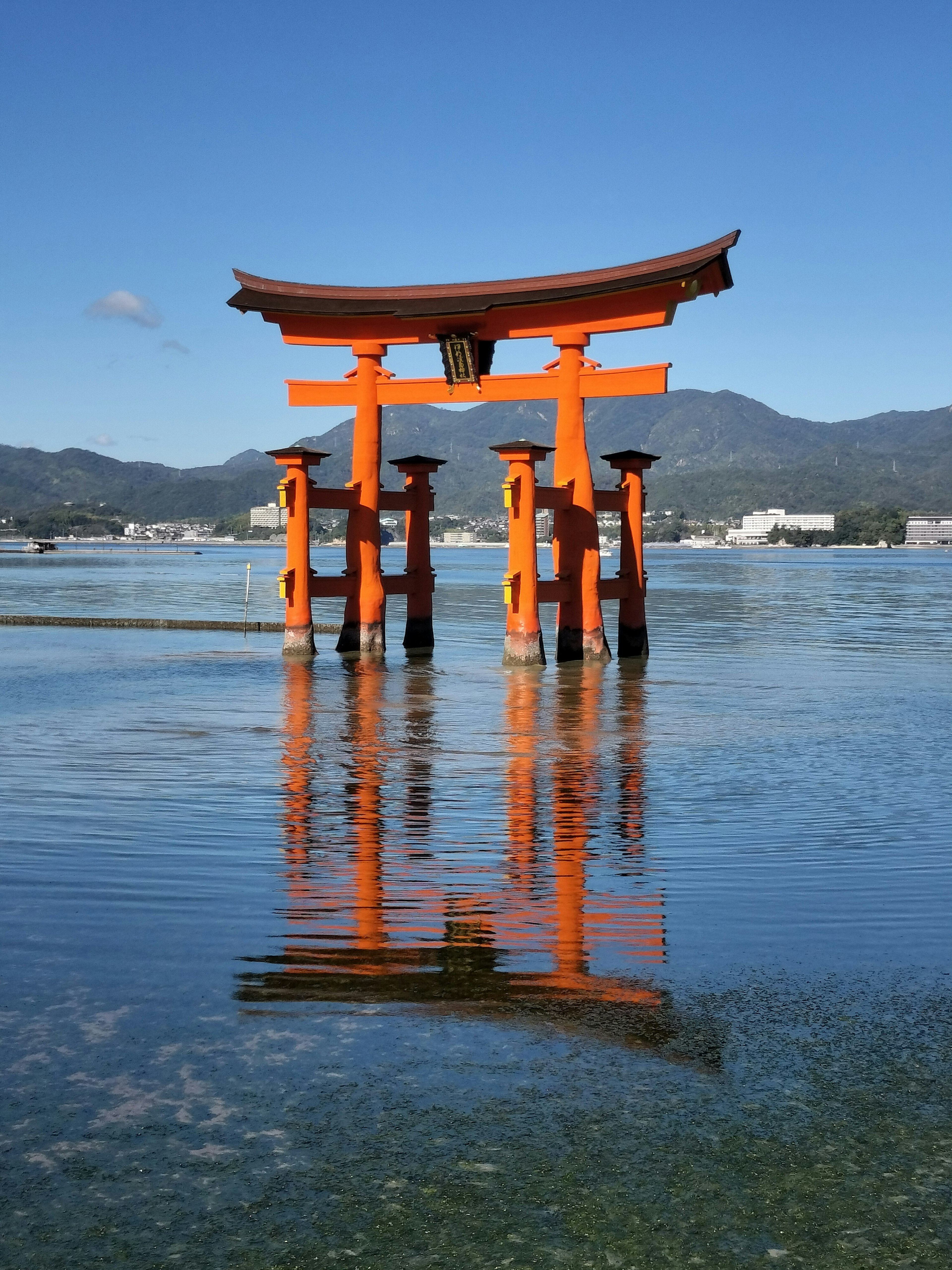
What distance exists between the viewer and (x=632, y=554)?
25172 mm

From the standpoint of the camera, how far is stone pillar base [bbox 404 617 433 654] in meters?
27.8

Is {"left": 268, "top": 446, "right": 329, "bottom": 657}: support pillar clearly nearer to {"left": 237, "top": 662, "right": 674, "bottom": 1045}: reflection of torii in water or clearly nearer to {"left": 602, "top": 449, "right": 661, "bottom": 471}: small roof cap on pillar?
{"left": 602, "top": 449, "right": 661, "bottom": 471}: small roof cap on pillar

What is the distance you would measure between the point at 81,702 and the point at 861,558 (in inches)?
5874

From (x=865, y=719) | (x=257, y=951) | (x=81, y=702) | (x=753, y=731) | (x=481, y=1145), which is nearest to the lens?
(x=481, y=1145)

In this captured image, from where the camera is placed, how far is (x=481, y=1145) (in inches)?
173

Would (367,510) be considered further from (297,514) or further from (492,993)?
(492,993)

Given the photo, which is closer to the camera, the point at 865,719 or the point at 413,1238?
the point at 413,1238

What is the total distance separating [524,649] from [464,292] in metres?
6.63

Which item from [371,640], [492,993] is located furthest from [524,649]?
[492,993]

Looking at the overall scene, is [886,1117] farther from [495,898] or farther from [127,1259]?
[495,898]

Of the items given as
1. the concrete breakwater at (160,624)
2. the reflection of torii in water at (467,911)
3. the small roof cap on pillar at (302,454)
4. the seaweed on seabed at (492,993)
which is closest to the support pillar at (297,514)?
the small roof cap on pillar at (302,454)

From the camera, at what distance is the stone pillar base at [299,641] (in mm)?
25078

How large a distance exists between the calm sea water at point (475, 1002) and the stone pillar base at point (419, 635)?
13.0 m

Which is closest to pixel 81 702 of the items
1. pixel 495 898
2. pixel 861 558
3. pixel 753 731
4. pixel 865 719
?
pixel 753 731
